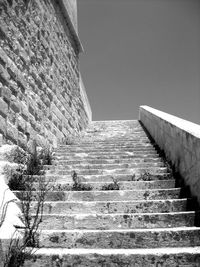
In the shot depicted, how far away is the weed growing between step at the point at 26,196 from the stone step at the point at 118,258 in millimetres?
113

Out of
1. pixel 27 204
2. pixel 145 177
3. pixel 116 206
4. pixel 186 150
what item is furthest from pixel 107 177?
pixel 27 204

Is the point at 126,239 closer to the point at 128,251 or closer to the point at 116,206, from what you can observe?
the point at 128,251

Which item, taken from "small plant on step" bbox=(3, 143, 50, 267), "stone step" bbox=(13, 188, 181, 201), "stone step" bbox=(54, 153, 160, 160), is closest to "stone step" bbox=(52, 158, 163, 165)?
"stone step" bbox=(54, 153, 160, 160)

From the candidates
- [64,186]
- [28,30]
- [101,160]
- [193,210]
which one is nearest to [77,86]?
[28,30]

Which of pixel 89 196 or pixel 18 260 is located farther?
pixel 89 196

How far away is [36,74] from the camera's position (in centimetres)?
521

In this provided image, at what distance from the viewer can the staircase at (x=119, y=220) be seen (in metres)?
2.00

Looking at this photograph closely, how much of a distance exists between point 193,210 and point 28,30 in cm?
403

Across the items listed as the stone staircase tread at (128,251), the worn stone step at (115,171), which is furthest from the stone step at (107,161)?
the stone staircase tread at (128,251)

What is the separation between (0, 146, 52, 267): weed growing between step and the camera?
1966 mm

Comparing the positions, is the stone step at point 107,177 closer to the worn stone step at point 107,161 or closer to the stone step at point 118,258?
the worn stone step at point 107,161

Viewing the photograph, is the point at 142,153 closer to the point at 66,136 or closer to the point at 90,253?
the point at 66,136

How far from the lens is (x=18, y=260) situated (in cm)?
195

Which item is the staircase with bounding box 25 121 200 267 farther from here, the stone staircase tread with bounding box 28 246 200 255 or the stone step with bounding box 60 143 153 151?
the stone step with bounding box 60 143 153 151
